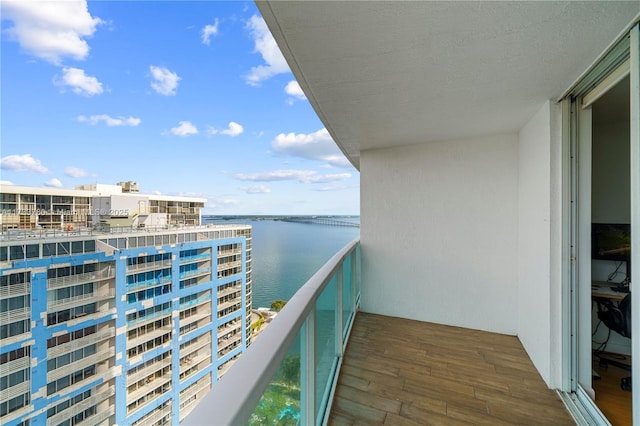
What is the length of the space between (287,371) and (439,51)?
5.97 feet

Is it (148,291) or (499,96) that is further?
(148,291)

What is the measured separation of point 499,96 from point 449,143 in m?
1.30

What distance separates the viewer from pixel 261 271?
10391 mm

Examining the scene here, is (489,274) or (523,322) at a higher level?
(489,274)

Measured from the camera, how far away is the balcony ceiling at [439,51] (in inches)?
45.7

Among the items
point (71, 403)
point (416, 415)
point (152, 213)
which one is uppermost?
point (152, 213)

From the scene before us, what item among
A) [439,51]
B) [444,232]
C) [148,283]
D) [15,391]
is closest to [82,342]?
[15,391]

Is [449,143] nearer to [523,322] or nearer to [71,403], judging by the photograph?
→ [523,322]

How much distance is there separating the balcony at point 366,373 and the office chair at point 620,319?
24.5 inches

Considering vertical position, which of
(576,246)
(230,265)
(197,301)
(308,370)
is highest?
(576,246)

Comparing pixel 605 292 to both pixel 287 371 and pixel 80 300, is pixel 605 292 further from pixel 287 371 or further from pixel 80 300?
Answer: pixel 80 300

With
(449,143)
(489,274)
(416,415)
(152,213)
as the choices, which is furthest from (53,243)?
(489,274)

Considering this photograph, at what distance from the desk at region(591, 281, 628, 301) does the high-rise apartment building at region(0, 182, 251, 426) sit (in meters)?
6.59

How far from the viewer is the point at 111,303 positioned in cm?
546
